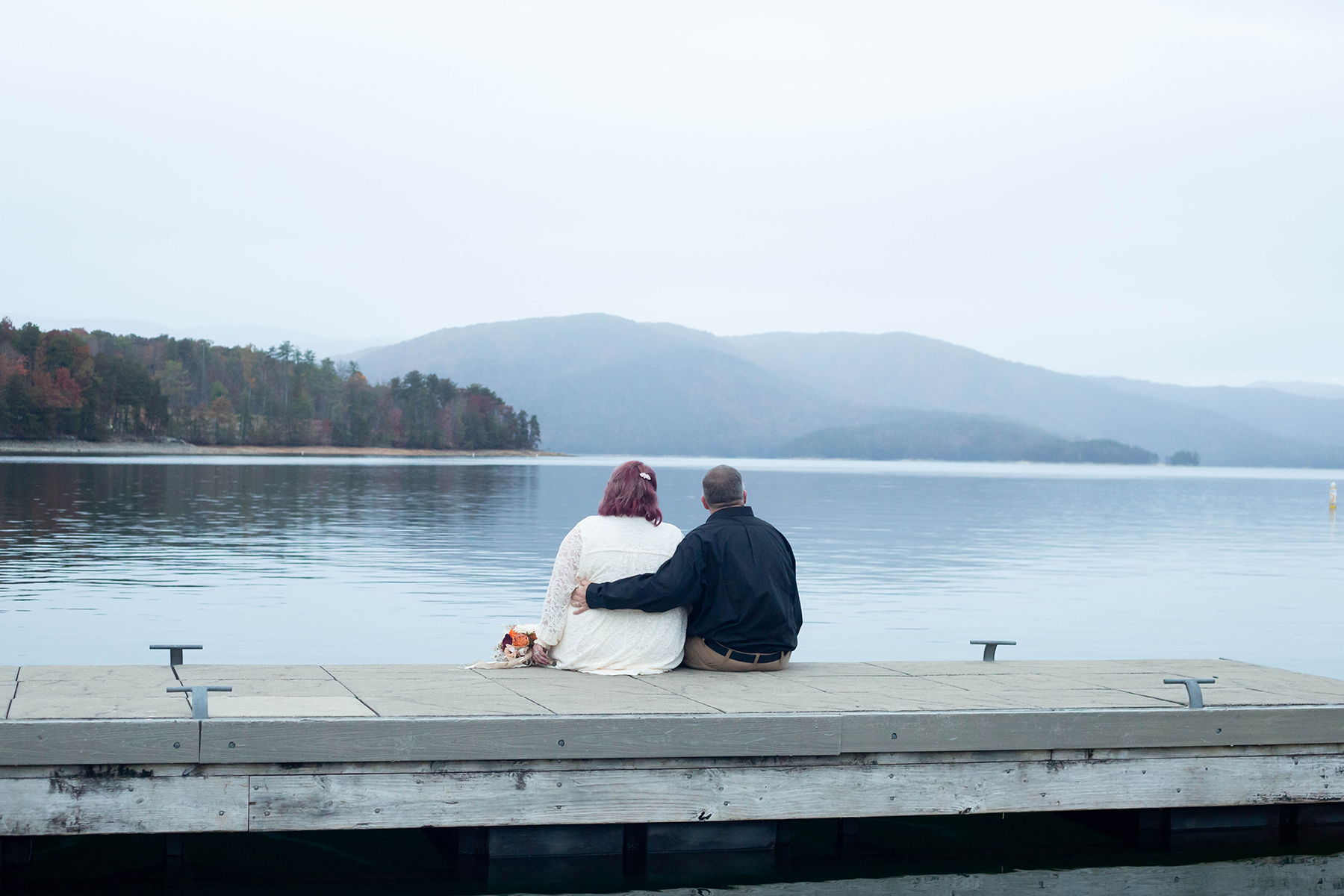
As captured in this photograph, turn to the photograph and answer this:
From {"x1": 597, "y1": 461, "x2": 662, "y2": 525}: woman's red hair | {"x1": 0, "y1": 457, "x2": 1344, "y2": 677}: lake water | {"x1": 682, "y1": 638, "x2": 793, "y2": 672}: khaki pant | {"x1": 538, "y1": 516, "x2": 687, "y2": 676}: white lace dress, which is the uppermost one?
{"x1": 597, "y1": 461, "x2": 662, "y2": 525}: woman's red hair

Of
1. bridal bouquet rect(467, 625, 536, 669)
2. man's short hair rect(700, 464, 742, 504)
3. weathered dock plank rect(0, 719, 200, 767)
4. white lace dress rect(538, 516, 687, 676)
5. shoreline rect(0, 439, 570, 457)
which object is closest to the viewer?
weathered dock plank rect(0, 719, 200, 767)

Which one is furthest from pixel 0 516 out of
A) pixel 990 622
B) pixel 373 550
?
pixel 990 622

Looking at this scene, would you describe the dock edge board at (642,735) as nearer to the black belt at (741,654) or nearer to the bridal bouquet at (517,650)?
the black belt at (741,654)

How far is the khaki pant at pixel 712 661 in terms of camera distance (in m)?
8.48

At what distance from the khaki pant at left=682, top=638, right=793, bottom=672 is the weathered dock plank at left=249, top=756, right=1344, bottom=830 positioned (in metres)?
1.54

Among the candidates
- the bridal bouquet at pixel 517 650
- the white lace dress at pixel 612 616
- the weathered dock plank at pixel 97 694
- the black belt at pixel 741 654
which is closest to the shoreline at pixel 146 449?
the weathered dock plank at pixel 97 694

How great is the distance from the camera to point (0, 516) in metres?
35.9

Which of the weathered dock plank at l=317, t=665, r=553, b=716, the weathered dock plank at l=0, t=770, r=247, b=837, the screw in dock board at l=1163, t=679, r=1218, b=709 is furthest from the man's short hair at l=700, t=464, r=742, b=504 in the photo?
the weathered dock plank at l=0, t=770, r=247, b=837

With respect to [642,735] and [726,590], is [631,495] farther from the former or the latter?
[642,735]

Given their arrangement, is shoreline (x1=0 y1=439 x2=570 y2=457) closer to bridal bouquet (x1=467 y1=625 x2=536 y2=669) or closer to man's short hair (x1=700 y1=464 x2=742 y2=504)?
bridal bouquet (x1=467 y1=625 x2=536 y2=669)

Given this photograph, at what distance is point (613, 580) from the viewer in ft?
26.4

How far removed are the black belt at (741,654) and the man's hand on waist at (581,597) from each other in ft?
2.90

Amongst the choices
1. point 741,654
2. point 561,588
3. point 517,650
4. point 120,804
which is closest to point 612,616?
point 561,588

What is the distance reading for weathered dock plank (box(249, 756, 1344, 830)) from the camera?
6.47 m
